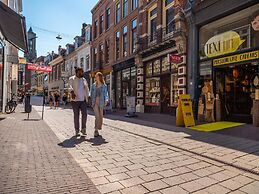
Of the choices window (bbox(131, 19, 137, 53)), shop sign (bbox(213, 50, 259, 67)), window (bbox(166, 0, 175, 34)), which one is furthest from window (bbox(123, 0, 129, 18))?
shop sign (bbox(213, 50, 259, 67))

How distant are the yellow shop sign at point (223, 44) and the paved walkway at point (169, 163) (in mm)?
4752

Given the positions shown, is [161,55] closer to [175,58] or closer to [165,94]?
[165,94]

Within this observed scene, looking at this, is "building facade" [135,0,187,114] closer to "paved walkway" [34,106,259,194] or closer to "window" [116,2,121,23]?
"window" [116,2,121,23]

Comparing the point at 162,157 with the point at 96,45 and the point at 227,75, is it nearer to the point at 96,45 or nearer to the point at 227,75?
the point at 227,75

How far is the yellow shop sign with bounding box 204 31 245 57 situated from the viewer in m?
9.75

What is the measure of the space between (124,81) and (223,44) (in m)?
11.0

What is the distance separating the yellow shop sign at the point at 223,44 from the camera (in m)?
9.75

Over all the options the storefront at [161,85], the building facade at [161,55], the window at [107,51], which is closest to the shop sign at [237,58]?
the building facade at [161,55]

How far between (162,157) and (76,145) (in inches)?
80.1

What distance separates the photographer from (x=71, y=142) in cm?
590

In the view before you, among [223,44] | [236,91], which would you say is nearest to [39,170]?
[236,91]

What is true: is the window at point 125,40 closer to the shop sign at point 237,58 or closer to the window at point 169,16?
the window at point 169,16

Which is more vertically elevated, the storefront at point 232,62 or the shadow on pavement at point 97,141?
the storefront at point 232,62

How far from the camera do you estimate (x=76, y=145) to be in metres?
5.57
